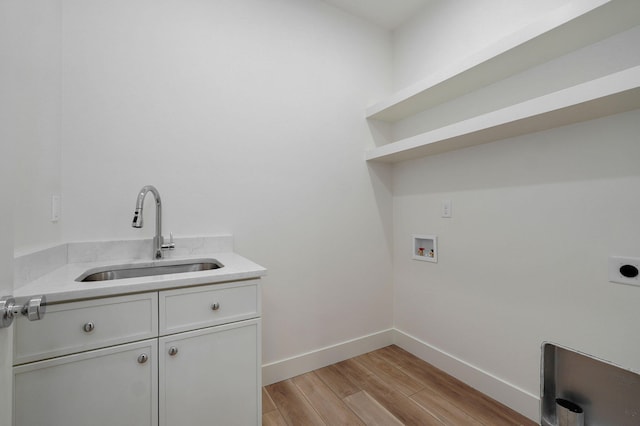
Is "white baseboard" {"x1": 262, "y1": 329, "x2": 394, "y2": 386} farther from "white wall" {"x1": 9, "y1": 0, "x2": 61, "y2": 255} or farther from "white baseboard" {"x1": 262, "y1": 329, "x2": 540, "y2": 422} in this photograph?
"white wall" {"x1": 9, "y1": 0, "x2": 61, "y2": 255}

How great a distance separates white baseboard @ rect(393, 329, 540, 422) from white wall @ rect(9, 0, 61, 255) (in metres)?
2.37

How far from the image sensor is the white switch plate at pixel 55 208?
1318 mm

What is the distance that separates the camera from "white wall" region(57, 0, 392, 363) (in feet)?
4.89

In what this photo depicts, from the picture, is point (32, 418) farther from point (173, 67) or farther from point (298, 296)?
point (173, 67)

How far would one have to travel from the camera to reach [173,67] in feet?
5.46

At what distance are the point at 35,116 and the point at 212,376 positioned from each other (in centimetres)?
129

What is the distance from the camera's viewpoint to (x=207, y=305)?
47.9 inches

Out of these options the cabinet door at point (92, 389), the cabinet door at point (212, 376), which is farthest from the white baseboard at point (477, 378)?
the cabinet door at point (92, 389)

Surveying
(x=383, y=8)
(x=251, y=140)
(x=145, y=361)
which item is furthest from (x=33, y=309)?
(x=383, y=8)

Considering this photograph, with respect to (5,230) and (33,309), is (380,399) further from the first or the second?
(5,230)

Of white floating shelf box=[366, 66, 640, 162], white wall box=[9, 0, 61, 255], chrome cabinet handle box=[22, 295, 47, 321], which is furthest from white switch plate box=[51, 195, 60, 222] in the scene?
white floating shelf box=[366, 66, 640, 162]

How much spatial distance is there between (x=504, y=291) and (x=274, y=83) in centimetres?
197

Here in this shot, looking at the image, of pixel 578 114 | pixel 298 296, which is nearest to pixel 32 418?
pixel 298 296

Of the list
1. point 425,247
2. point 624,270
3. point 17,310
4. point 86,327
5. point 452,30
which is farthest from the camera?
point 425,247
